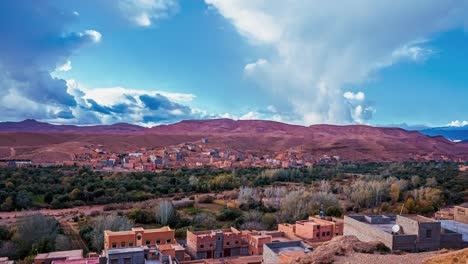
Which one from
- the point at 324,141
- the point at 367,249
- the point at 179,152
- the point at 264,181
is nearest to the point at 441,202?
the point at 264,181

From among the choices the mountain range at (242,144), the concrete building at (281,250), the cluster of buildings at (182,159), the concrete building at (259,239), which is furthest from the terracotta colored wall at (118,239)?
the mountain range at (242,144)

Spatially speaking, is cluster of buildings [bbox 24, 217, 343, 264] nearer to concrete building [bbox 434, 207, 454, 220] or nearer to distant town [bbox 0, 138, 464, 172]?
concrete building [bbox 434, 207, 454, 220]

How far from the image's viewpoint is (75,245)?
18672mm

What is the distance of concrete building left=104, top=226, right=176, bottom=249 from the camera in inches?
613

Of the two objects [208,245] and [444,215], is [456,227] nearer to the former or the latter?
[444,215]

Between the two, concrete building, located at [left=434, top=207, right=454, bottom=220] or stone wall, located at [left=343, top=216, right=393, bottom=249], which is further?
concrete building, located at [left=434, top=207, right=454, bottom=220]

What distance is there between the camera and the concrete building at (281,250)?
41.2 feet

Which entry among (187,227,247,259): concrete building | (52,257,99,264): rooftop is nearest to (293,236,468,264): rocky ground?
(52,257,99,264): rooftop

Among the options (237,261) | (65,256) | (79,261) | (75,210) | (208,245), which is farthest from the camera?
(75,210)

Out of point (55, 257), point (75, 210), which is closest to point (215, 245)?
point (55, 257)

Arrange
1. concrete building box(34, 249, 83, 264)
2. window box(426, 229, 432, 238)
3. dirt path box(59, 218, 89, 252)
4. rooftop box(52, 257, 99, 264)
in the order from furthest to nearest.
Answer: dirt path box(59, 218, 89, 252) < concrete building box(34, 249, 83, 264) < rooftop box(52, 257, 99, 264) < window box(426, 229, 432, 238)

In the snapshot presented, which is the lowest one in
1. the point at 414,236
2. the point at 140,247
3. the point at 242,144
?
the point at 140,247

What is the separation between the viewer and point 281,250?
1383 cm

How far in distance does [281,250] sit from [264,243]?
1.79 m
